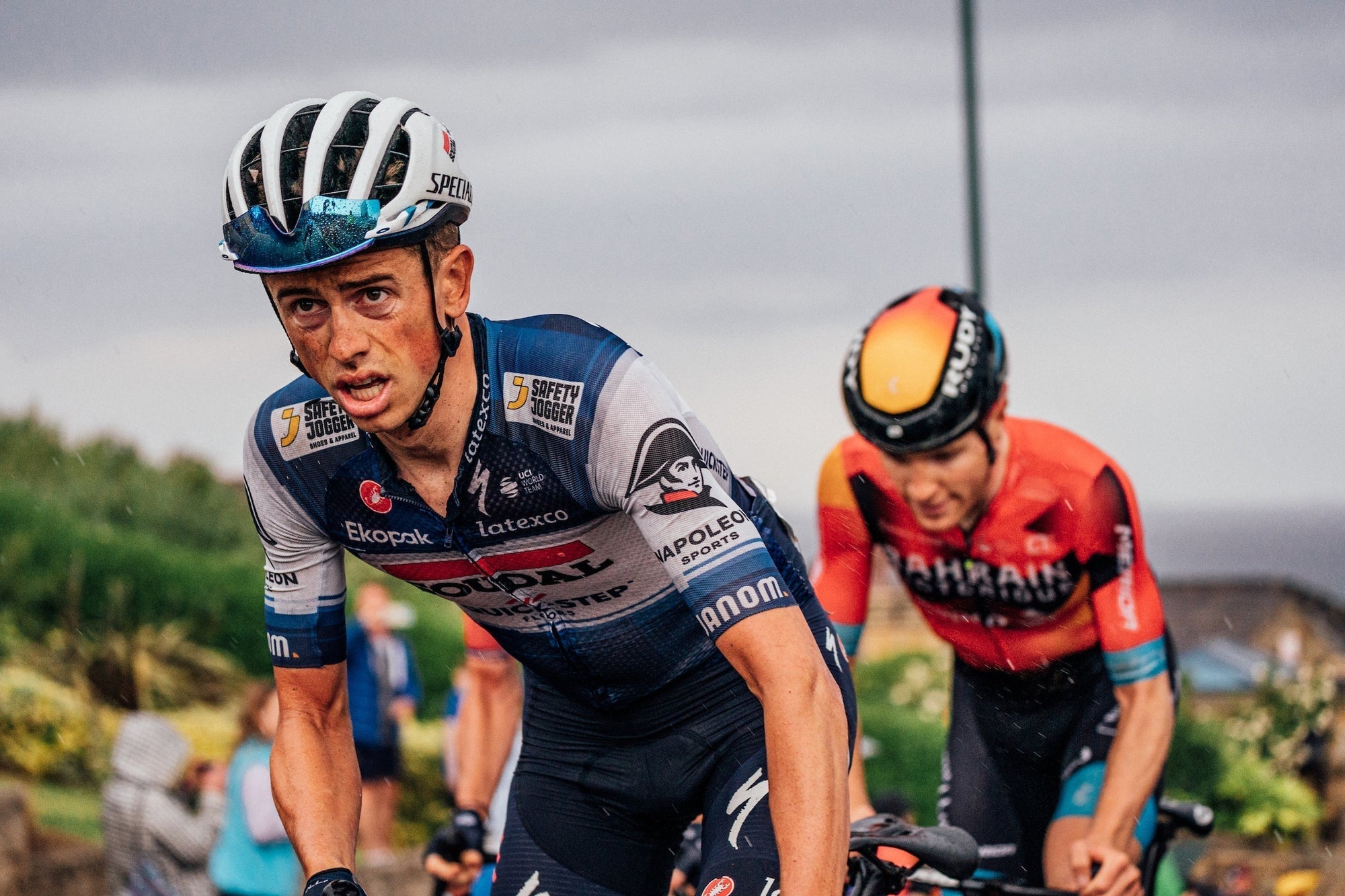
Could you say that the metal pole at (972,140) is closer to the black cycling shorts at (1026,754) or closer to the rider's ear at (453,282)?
the black cycling shorts at (1026,754)

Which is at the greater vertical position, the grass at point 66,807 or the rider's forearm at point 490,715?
the rider's forearm at point 490,715

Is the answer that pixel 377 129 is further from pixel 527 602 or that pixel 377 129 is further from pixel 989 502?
pixel 989 502

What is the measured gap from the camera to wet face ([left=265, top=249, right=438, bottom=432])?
3123mm

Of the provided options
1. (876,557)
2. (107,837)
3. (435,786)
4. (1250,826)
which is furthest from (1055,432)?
(1250,826)

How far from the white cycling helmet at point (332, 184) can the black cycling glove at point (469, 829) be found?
2315 millimetres

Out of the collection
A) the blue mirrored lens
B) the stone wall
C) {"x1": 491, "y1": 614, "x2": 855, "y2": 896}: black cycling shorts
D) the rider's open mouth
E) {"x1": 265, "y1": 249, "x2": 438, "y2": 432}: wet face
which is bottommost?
the stone wall

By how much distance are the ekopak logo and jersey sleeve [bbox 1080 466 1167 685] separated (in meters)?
2.46

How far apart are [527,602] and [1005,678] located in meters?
2.37

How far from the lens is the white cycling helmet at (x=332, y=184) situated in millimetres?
3088

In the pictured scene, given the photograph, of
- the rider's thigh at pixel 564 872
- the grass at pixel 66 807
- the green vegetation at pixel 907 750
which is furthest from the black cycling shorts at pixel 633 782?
the green vegetation at pixel 907 750

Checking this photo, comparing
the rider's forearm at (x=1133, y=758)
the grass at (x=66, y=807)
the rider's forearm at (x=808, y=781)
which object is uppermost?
the rider's forearm at (x=808, y=781)

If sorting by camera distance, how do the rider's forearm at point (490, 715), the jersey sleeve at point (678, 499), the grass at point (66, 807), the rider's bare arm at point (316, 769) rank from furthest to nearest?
the grass at point (66, 807), the rider's forearm at point (490, 715), the rider's bare arm at point (316, 769), the jersey sleeve at point (678, 499)

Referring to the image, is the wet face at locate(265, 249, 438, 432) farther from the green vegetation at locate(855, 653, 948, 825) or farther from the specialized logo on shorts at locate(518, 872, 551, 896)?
the green vegetation at locate(855, 653, 948, 825)

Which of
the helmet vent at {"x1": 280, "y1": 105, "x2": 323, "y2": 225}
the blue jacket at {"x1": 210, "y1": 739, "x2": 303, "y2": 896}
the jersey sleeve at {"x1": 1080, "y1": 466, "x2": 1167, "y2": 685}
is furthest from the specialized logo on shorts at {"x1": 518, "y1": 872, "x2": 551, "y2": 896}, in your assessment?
the blue jacket at {"x1": 210, "y1": 739, "x2": 303, "y2": 896}
